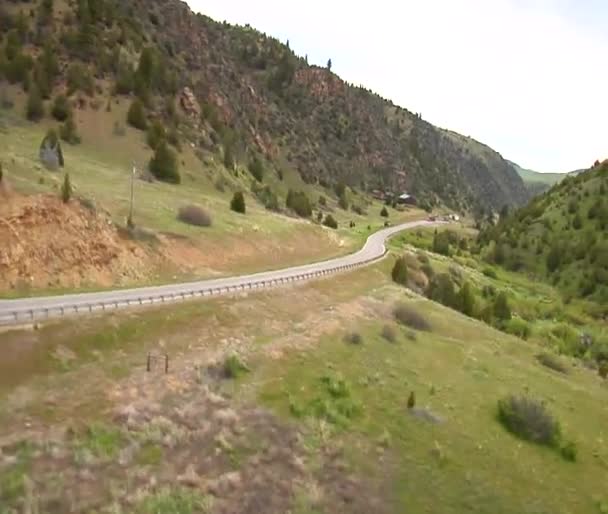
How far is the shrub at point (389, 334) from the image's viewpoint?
1587 inches

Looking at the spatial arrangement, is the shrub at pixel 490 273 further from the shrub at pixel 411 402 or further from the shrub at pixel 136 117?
the shrub at pixel 411 402

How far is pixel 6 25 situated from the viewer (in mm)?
97625

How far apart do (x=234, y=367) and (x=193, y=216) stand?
3173 cm

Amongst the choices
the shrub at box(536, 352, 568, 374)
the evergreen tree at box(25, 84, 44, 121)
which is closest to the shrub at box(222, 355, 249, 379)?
the shrub at box(536, 352, 568, 374)

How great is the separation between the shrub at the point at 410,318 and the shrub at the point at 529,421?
14.1 metres

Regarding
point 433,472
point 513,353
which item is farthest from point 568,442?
point 513,353

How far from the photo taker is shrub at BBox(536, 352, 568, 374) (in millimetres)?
48562

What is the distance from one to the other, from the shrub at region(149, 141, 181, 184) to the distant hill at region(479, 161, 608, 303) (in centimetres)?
6447

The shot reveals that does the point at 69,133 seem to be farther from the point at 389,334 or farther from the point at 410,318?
the point at 389,334

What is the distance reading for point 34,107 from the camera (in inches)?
3364

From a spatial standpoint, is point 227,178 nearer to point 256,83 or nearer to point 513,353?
point 513,353

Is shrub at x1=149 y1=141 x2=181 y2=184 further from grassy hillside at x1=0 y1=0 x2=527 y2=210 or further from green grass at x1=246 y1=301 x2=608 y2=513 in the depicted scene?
green grass at x1=246 y1=301 x2=608 y2=513

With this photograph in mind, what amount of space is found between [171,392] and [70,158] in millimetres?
54105

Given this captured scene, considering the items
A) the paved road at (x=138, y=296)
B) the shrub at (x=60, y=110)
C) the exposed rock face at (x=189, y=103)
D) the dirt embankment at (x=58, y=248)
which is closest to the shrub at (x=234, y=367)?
the paved road at (x=138, y=296)
